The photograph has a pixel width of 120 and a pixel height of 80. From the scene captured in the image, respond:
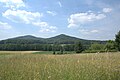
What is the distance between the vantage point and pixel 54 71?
5977 mm

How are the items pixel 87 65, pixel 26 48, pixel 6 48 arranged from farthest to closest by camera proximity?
pixel 26 48 < pixel 6 48 < pixel 87 65

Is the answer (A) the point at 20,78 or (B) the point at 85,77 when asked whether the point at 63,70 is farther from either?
(A) the point at 20,78

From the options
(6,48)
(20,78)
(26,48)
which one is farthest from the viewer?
(26,48)

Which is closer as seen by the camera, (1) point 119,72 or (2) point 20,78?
(2) point 20,78

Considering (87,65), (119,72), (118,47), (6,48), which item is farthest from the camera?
(6,48)

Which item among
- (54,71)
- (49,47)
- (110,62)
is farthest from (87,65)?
(49,47)

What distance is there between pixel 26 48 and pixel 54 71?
321 ft

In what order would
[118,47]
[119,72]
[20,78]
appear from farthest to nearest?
1. [118,47]
2. [119,72]
3. [20,78]

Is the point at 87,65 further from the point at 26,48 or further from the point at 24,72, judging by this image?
the point at 26,48

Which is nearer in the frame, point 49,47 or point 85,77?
point 85,77

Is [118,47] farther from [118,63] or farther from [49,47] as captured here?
[118,63]

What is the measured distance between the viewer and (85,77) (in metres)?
5.34

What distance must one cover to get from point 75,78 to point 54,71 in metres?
0.87

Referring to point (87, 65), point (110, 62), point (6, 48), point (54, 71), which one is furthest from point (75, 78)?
point (6, 48)
